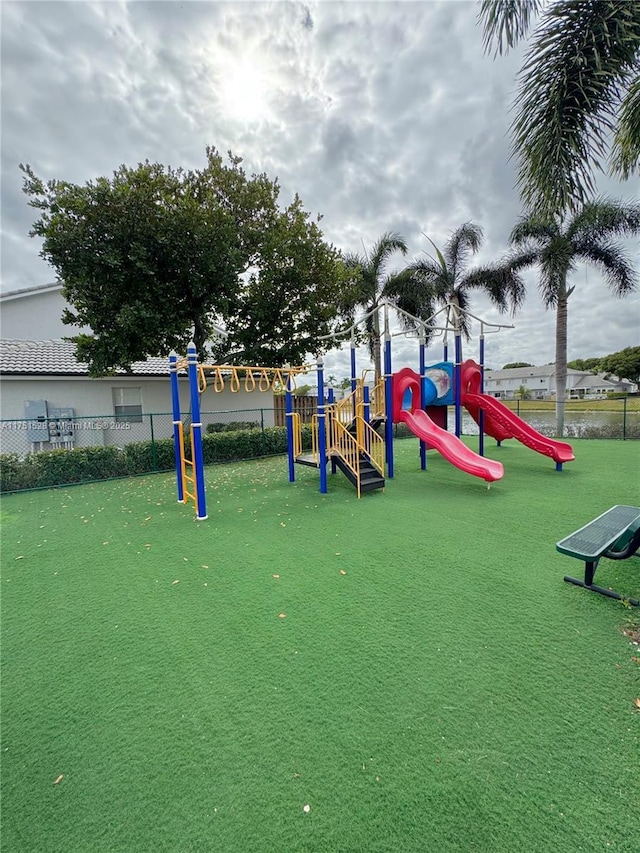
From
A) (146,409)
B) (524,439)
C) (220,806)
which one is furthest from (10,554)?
(524,439)

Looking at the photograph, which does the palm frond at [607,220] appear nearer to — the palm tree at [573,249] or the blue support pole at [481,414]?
the palm tree at [573,249]

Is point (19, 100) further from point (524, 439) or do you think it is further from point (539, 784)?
point (524, 439)

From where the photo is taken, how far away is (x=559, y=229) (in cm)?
1409

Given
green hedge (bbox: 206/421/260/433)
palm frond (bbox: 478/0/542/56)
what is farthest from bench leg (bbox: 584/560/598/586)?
green hedge (bbox: 206/421/260/433)

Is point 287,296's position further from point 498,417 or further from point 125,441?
point 125,441

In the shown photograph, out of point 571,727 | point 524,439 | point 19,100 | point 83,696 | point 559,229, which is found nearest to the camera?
point 571,727

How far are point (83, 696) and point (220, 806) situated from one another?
4.09 feet

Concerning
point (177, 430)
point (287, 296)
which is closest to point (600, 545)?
point (177, 430)

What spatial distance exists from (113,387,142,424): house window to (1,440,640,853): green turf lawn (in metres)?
8.60

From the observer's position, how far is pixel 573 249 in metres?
14.0

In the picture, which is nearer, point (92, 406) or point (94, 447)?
point (94, 447)

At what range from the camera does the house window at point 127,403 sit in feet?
41.2

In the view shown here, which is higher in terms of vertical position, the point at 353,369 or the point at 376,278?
the point at 376,278

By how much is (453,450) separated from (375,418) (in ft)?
6.47
